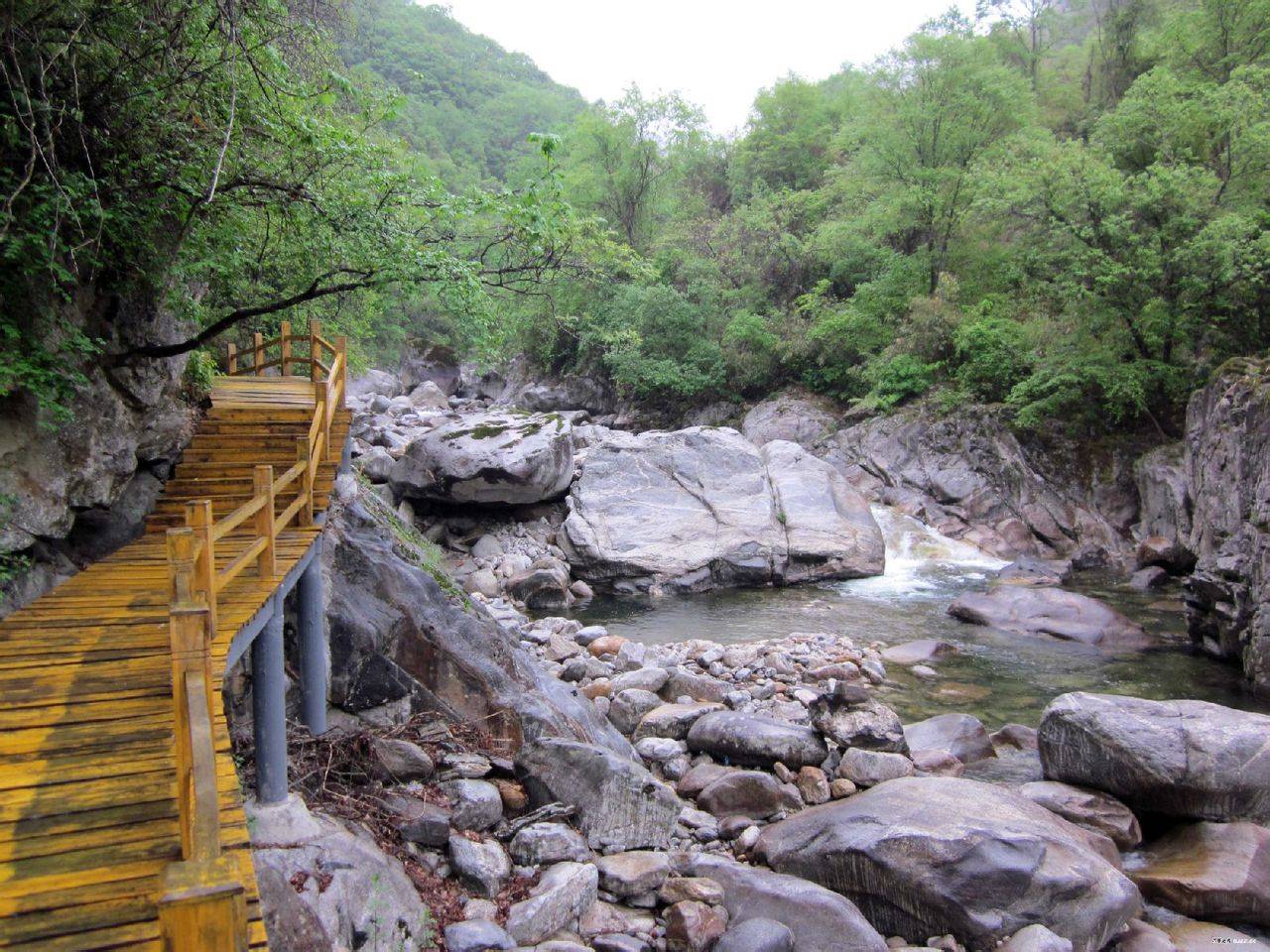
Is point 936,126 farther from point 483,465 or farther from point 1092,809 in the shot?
point 1092,809

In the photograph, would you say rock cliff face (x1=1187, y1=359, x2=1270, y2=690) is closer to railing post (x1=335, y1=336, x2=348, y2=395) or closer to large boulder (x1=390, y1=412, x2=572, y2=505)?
railing post (x1=335, y1=336, x2=348, y2=395)

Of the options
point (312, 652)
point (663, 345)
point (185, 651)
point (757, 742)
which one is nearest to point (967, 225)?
point (663, 345)

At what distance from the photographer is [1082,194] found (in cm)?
1844

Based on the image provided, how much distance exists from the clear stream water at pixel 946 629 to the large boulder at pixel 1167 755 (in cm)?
248

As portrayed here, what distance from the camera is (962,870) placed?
600 centimetres

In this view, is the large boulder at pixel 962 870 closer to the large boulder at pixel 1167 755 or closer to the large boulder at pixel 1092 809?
the large boulder at pixel 1092 809

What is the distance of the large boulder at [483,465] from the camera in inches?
762

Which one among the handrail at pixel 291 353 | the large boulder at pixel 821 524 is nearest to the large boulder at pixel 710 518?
the large boulder at pixel 821 524

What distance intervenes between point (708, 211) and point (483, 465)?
80.9ft

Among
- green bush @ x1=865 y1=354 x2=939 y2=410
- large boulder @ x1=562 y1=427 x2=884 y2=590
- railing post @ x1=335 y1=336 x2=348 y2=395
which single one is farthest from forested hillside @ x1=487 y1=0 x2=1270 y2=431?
large boulder @ x1=562 y1=427 x2=884 y2=590

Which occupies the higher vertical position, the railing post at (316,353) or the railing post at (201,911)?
the railing post at (316,353)

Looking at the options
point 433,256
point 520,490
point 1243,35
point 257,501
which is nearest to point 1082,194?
point 1243,35

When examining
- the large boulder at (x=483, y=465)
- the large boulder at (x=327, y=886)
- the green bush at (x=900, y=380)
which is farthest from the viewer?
the green bush at (x=900, y=380)

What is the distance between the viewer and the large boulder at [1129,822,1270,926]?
6.40 metres
